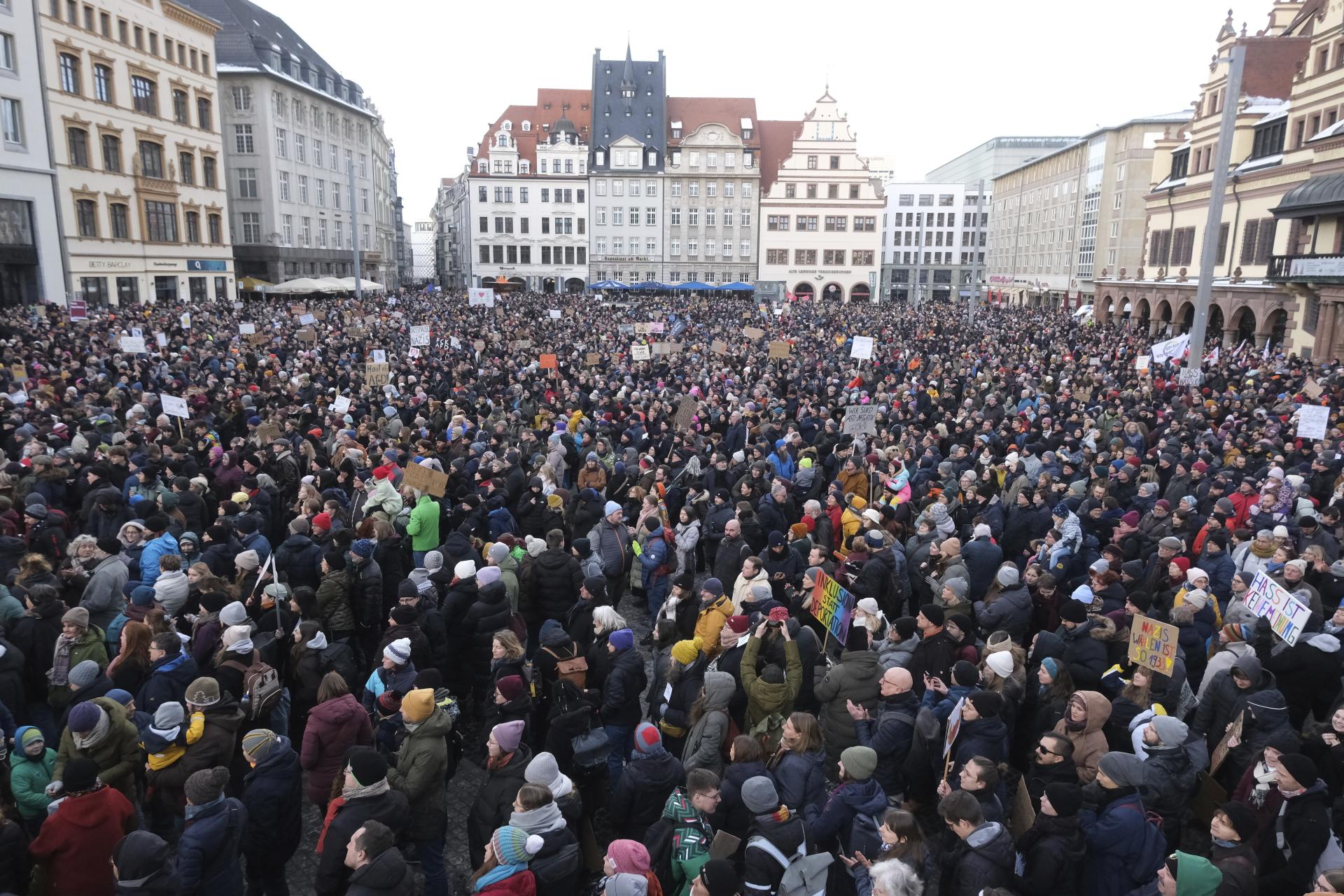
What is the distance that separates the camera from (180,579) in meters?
6.68

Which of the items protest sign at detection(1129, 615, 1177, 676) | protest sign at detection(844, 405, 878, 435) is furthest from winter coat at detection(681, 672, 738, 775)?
protest sign at detection(844, 405, 878, 435)

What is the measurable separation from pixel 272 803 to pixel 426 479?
492cm

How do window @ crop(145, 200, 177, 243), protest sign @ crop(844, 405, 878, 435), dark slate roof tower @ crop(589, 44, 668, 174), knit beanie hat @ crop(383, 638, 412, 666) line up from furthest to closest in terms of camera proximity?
dark slate roof tower @ crop(589, 44, 668, 174)
window @ crop(145, 200, 177, 243)
protest sign @ crop(844, 405, 878, 435)
knit beanie hat @ crop(383, 638, 412, 666)

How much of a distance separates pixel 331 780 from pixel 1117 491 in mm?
10131

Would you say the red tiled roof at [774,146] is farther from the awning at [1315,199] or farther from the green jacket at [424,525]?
the green jacket at [424,525]

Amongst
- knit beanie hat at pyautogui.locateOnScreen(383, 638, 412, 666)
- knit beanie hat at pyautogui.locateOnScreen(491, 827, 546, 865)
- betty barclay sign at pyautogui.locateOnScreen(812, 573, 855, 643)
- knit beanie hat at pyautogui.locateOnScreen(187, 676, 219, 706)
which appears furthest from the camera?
betty barclay sign at pyautogui.locateOnScreen(812, 573, 855, 643)

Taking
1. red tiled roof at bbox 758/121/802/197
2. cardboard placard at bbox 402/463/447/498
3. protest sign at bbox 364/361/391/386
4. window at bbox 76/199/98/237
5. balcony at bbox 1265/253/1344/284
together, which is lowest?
cardboard placard at bbox 402/463/447/498

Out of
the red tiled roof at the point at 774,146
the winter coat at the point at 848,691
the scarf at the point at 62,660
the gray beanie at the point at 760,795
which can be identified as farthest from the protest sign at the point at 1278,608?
the red tiled roof at the point at 774,146

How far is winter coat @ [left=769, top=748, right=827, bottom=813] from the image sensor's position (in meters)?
4.81

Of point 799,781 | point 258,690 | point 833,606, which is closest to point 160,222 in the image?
point 258,690

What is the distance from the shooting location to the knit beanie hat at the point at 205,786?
4.23 meters

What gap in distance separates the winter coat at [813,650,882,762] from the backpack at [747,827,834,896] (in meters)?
1.70

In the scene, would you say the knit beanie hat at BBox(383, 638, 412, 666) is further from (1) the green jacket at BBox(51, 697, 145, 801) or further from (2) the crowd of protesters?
(1) the green jacket at BBox(51, 697, 145, 801)

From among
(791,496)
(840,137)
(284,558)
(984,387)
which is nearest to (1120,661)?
(791,496)
